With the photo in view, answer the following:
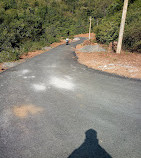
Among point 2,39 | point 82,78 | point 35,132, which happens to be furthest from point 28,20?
point 35,132

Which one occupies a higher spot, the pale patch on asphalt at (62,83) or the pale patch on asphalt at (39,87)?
the pale patch on asphalt at (39,87)

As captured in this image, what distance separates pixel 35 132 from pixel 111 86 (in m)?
4.70

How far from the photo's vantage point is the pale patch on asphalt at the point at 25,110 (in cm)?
446

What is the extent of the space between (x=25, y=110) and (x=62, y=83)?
2.96 meters

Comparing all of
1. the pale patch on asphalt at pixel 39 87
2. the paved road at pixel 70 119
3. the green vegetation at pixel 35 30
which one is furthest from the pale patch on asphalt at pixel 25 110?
the green vegetation at pixel 35 30

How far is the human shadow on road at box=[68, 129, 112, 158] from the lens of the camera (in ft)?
9.75

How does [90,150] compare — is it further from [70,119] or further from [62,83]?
[62,83]

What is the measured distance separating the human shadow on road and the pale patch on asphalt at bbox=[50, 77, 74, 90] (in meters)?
3.48

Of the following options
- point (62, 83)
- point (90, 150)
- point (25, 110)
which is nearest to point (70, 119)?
point (90, 150)

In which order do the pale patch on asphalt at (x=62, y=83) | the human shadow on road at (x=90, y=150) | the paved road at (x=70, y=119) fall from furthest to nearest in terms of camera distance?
the pale patch on asphalt at (x=62, y=83)
the paved road at (x=70, y=119)
the human shadow on road at (x=90, y=150)

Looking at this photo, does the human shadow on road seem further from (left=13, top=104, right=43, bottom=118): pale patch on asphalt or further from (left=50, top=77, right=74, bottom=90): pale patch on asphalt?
(left=50, top=77, right=74, bottom=90): pale patch on asphalt

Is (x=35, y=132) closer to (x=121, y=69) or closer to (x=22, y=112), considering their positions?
(x=22, y=112)

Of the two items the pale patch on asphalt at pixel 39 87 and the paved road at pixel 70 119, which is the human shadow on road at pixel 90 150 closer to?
the paved road at pixel 70 119

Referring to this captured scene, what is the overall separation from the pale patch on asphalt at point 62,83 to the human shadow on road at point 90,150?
348cm
